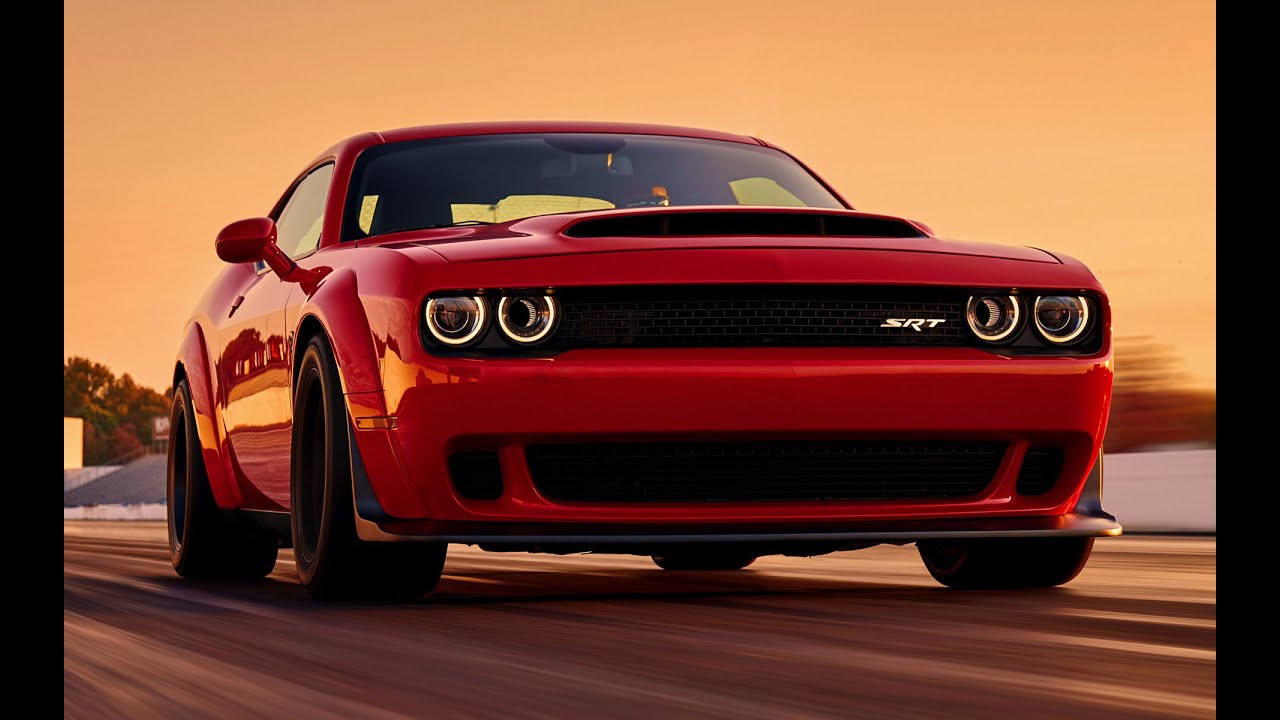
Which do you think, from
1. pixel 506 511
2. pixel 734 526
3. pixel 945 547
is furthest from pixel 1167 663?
pixel 945 547

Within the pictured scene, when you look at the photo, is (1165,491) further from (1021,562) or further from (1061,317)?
(1061,317)

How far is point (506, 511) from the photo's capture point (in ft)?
19.7

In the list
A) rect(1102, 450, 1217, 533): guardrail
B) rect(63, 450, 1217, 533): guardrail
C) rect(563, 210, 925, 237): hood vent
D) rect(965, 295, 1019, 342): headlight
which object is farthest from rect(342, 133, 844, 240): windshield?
rect(1102, 450, 1217, 533): guardrail

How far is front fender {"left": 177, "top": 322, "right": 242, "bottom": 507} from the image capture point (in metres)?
8.41

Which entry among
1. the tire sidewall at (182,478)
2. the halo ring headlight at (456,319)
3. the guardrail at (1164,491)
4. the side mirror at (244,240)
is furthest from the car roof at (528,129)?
the guardrail at (1164,491)

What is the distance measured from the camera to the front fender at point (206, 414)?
8.41 m

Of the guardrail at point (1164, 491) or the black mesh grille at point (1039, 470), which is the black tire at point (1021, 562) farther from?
the guardrail at point (1164, 491)

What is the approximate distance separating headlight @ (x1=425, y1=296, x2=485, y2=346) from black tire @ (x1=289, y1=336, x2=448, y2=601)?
0.50m

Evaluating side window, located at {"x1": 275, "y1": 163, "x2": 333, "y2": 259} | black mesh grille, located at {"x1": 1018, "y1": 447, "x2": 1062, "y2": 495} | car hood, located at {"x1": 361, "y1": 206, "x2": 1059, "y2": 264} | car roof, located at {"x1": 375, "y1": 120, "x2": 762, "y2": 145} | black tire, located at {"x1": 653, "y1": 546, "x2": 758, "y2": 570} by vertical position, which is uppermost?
car roof, located at {"x1": 375, "y1": 120, "x2": 762, "y2": 145}

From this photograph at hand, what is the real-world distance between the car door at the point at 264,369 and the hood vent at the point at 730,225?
143 cm

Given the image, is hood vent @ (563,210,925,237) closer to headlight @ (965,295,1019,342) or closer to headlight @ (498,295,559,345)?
headlight @ (498,295,559,345)

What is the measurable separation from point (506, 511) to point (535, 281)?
2.18 ft

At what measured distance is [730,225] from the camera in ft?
20.9
